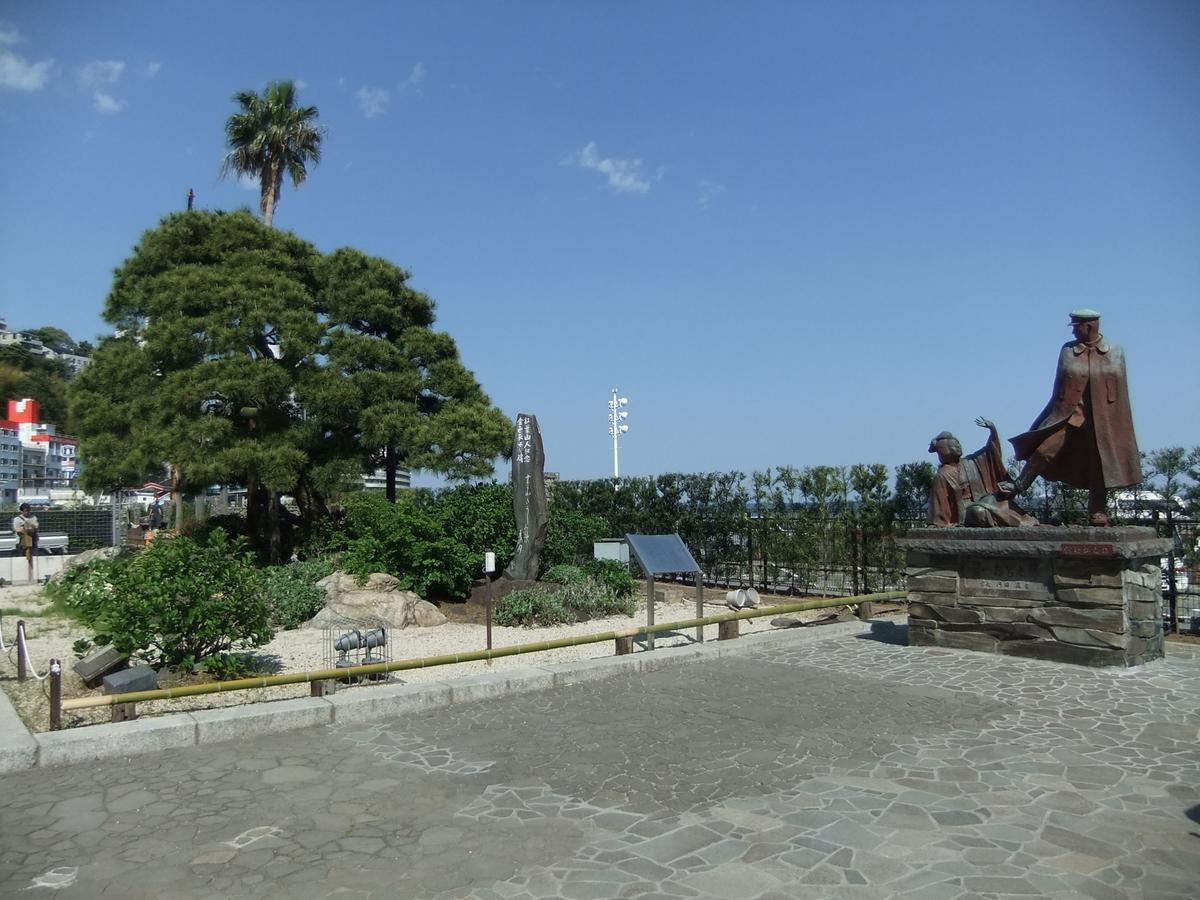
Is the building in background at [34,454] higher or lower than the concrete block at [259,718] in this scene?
higher

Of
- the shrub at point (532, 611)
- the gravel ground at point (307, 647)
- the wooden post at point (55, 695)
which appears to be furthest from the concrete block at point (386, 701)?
the shrub at point (532, 611)

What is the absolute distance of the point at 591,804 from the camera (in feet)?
16.2

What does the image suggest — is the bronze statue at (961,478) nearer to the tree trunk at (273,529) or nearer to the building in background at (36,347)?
the tree trunk at (273,529)

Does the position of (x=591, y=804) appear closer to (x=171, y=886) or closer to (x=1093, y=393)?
(x=171, y=886)

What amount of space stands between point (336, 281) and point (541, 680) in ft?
38.0

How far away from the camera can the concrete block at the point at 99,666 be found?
301 inches

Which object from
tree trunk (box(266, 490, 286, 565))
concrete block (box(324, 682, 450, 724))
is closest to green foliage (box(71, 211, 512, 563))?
tree trunk (box(266, 490, 286, 565))

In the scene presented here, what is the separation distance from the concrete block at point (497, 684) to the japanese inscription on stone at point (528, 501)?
6349 millimetres

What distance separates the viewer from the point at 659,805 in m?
4.90

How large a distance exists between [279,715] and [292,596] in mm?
6264

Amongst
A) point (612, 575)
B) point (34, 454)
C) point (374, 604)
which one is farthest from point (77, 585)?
point (34, 454)

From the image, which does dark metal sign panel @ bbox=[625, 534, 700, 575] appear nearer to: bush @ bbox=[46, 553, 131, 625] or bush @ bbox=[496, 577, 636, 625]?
bush @ bbox=[496, 577, 636, 625]

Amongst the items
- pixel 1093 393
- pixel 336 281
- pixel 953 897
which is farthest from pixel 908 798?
pixel 336 281

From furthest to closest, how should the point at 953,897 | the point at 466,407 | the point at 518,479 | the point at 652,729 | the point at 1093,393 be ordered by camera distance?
the point at 466,407 < the point at 518,479 < the point at 1093,393 < the point at 652,729 < the point at 953,897
